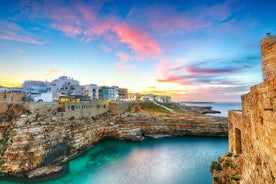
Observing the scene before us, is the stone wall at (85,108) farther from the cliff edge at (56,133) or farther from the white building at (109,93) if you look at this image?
the white building at (109,93)

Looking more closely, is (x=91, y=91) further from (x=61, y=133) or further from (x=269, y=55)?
(x=269, y=55)

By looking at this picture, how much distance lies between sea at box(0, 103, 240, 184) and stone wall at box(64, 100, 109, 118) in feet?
26.9

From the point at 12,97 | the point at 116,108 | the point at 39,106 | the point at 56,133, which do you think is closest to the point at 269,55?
the point at 56,133

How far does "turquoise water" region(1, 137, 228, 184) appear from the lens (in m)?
24.3

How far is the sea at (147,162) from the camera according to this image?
24.2 m

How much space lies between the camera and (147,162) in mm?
31203

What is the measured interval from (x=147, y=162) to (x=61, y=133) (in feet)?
50.6

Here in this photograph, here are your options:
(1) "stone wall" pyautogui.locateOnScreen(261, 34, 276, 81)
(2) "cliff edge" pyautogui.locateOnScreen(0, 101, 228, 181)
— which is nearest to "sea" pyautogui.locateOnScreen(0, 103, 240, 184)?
(2) "cliff edge" pyautogui.locateOnScreen(0, 101, 228, 181)

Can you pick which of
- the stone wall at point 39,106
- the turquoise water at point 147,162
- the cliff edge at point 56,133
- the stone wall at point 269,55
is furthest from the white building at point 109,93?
the stone wall at point 269,55

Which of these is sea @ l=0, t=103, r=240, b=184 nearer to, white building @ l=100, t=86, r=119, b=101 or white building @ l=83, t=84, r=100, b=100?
white building @ l=83, t=84, r=100, b=100

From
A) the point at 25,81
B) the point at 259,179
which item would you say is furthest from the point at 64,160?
the point at 25,81

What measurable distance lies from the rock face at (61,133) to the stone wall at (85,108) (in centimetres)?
160

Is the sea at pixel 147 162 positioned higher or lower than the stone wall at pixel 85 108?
lower

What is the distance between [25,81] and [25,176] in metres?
55.9
